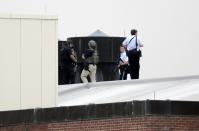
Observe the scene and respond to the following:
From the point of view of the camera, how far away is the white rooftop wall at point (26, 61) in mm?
26469

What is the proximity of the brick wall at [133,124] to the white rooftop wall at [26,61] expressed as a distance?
1.71m

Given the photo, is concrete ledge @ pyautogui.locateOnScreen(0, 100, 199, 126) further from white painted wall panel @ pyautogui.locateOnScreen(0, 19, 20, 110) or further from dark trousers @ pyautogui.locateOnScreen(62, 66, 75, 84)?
dark trousers @ pyautogui.locateOnScreen(62, 66, 75, 84)

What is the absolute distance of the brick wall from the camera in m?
23.4

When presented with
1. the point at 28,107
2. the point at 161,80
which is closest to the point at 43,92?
the point at 28,107

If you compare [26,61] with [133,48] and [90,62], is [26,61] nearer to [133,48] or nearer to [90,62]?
[133,48]

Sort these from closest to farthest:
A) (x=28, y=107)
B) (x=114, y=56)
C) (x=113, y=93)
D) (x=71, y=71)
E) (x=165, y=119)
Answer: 1. (x=165, y=119)
2. (x=28, y=107)
3. (x=113, y=93)
4. (x=71, y=71)
5. (x=114, y=56)

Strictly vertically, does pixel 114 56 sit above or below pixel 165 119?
above

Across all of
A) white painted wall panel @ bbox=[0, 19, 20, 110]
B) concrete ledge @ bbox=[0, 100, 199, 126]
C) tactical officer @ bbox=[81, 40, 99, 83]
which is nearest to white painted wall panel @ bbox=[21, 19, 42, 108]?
white painted wall panel @ bbox=[0, 19, 20, 110]

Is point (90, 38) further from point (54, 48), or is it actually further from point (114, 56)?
point (54, 48)

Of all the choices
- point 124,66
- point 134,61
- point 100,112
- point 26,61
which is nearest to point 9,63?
point 26,61

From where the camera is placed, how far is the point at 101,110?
79.9ft

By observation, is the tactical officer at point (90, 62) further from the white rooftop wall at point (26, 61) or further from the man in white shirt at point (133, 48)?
the white rooftop wall at point (26, 61)

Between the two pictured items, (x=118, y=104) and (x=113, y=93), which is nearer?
(x=118, y=104)

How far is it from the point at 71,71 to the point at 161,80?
5.03 m
